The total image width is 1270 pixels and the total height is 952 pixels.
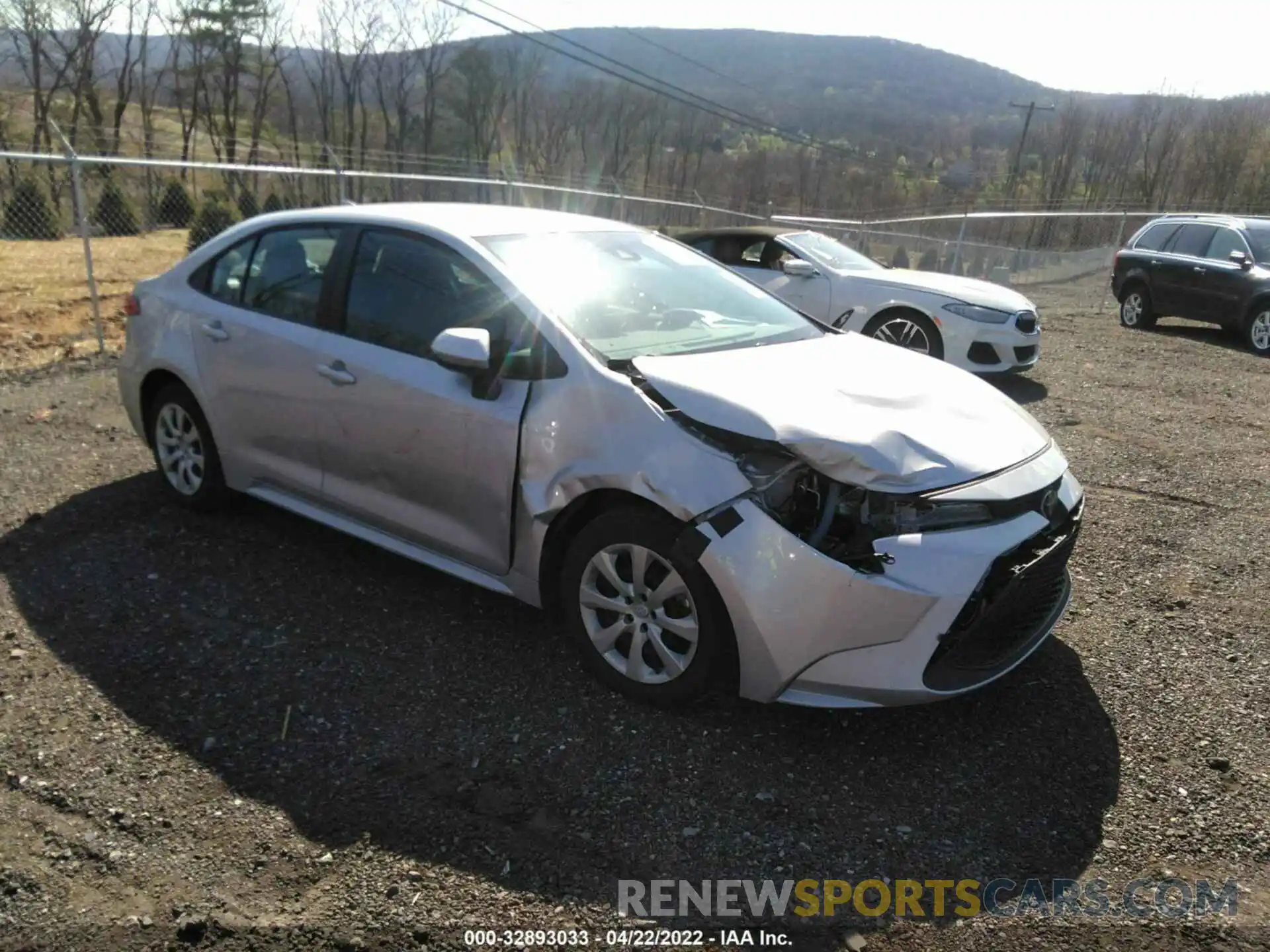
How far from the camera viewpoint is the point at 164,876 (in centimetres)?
242

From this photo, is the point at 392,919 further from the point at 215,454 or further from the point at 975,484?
the point at 215,454

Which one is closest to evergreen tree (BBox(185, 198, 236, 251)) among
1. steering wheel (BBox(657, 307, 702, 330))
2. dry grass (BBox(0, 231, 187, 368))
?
dry grass (BBox(0, 231, 187, 368))

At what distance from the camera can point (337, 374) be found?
3.79 metres

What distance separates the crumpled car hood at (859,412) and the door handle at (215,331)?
2.25 metres

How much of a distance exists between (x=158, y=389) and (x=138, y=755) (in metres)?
2.48

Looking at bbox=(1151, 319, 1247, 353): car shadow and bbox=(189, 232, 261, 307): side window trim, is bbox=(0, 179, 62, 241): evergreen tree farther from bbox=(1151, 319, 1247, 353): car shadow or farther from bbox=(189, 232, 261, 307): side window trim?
bbox=(1151, 319, 1247, 353): car shadow

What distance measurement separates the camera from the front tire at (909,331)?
8.55 meters

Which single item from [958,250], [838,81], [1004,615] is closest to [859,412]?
[1004,615]

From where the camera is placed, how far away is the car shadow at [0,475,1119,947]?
257 centimetres

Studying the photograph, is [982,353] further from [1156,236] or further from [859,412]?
[1156,236]

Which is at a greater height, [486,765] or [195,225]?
[195,225]

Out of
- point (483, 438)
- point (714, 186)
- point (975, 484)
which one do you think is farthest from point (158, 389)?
point (714, 186)

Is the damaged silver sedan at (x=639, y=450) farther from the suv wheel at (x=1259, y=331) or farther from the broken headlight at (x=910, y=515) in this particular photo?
the suv wheel at (x=1259, y=331)

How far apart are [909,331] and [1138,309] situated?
6520 millimetres
